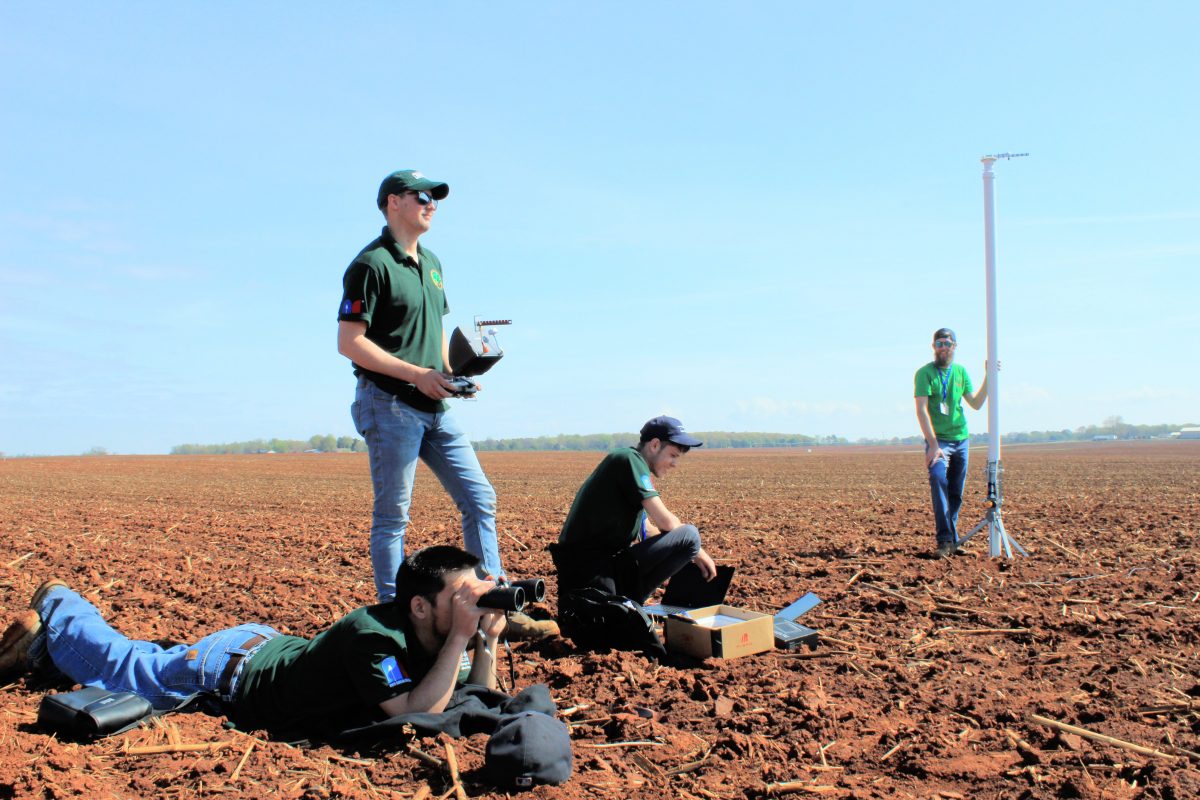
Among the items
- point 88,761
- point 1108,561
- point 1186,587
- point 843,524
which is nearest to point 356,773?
point 88,761

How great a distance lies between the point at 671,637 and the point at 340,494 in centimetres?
1579

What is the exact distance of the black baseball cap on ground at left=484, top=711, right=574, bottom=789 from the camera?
3.08 meters

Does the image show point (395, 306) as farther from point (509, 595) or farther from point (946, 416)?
point (946, 416)

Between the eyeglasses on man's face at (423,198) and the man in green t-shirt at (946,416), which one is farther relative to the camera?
the man in green t-shirt at (946,416)

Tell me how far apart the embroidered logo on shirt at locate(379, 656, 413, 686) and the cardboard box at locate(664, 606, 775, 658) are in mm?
1825

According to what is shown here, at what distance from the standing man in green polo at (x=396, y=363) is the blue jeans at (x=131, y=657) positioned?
0.75 metres

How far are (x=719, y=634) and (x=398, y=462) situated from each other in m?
1.90

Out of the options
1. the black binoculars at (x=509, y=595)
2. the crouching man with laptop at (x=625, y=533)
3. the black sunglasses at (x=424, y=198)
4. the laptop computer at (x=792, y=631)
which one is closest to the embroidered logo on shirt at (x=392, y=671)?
the black binoculars at (x=509, y=595)

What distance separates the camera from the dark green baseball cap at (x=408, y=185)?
4.38 m

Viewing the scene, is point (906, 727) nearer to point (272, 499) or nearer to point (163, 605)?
point (163, 605)

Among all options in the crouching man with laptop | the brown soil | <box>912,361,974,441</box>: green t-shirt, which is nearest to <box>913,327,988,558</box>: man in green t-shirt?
<box>912,361,974,441</box>: green t-shirt

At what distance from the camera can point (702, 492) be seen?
19781 mm

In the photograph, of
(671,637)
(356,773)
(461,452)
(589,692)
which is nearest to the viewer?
(356,773)

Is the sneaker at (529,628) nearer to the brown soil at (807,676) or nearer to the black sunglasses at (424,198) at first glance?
the brown soil at (807,676)
